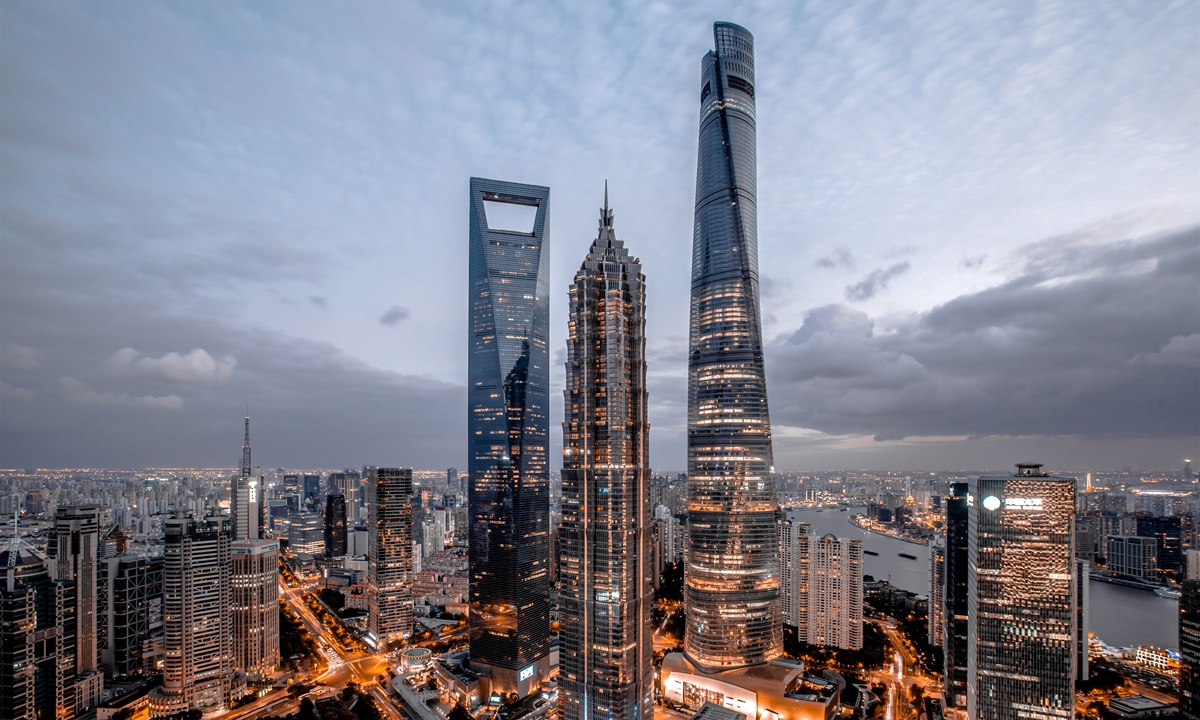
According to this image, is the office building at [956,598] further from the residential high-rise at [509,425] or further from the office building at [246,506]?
the office building at [246,506]

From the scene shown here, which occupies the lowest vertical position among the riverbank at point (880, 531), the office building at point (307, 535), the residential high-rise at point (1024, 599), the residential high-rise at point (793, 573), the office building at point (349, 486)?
the riverbank at point (880, 531)

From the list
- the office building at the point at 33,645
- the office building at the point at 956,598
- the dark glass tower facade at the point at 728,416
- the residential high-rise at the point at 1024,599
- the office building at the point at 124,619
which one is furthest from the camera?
the office building at the point at 124,619

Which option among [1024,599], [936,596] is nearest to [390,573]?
[936,596]

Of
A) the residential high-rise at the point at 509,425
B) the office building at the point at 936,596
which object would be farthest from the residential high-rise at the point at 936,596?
the residential high-rise at the point at 509,425

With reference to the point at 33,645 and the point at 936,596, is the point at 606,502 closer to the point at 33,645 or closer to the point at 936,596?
the point at 33,645

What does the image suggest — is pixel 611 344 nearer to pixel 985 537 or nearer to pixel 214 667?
pixel 985 537

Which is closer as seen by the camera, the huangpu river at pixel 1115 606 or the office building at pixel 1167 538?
the huangpu river at pixel 1115 606

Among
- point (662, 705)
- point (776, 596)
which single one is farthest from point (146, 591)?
point (776, 596)
